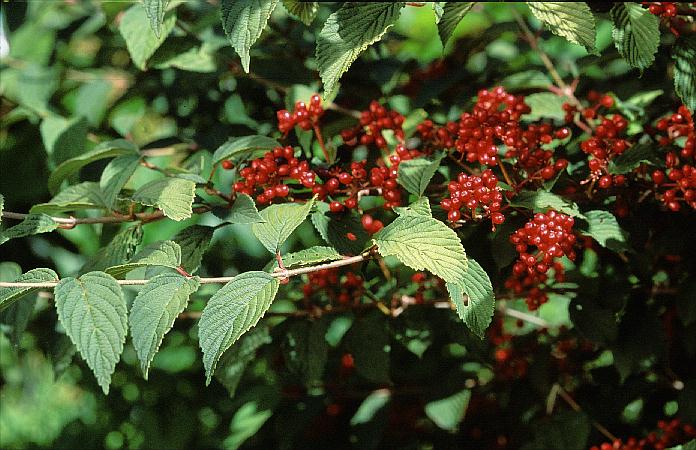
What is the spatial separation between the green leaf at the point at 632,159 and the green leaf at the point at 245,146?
0.61 m

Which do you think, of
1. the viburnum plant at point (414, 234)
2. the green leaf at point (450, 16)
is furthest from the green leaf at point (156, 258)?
the green leaf at point (450, 16)

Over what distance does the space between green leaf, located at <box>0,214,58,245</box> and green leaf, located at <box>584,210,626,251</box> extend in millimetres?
949

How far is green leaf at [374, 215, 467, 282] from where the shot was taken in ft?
3.90

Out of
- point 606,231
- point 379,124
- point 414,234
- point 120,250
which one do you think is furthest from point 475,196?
point 120,250

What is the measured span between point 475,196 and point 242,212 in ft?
1.31

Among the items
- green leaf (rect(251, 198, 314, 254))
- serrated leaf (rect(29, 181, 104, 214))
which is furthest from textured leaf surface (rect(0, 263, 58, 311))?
green leaf (rect(251, 198, 314, 254))

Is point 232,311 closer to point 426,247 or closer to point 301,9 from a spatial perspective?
point 426,247

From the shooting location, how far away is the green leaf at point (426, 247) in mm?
1188

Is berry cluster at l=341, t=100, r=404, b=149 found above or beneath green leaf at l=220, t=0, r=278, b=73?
beneath

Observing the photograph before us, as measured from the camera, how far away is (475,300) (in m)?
1.28

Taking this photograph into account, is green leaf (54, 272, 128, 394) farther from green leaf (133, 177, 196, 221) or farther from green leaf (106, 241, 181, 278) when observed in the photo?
green leaf (133, 177, 196, 221)

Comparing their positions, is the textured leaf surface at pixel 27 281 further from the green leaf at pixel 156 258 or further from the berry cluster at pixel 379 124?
the berry cluster at pixel 379 124

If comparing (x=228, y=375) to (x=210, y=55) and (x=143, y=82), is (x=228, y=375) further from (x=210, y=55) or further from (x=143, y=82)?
(x=143, y=82)

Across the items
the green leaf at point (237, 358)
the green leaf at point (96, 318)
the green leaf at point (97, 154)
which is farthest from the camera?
the green leaf at point (237, 358)
